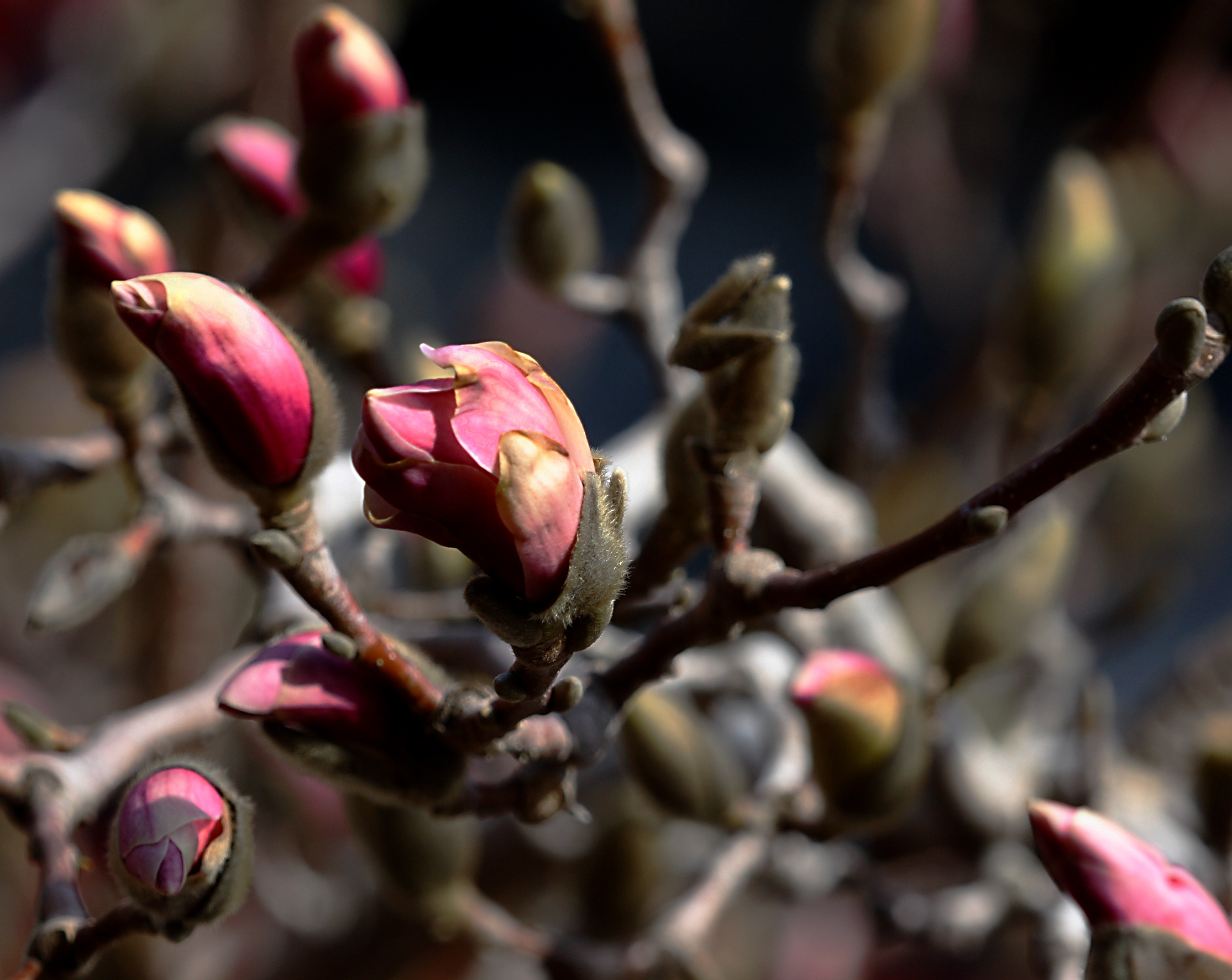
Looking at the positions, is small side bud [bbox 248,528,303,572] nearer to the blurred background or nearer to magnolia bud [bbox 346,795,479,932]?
magnolia bud [bbox 346,795,479,932]

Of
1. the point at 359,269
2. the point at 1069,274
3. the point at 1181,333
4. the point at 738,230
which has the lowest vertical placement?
the point at 738,230

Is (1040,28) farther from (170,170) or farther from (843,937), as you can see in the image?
(170,170)

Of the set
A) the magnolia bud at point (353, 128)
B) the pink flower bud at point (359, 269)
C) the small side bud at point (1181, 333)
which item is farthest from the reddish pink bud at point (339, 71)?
the small side bud at point (1181, 333)

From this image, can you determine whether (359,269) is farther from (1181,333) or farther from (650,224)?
(1181,333)

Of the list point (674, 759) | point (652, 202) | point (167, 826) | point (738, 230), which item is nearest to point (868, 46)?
point (652, 202)

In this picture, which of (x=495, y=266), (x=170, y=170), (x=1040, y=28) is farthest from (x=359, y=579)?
(x=170, y=170)

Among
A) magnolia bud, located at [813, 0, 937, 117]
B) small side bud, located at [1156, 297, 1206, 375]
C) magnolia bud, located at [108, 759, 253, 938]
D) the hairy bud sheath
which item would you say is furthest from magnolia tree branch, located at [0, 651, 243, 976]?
magnolia bud, located at [813, 0, 937, 117]

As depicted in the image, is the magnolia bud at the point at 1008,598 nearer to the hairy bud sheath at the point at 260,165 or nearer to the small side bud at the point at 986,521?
the small side bud at the point at 986,521

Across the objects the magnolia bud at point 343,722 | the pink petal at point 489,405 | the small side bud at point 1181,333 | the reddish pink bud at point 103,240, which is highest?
the small side bud at point 1181,333
